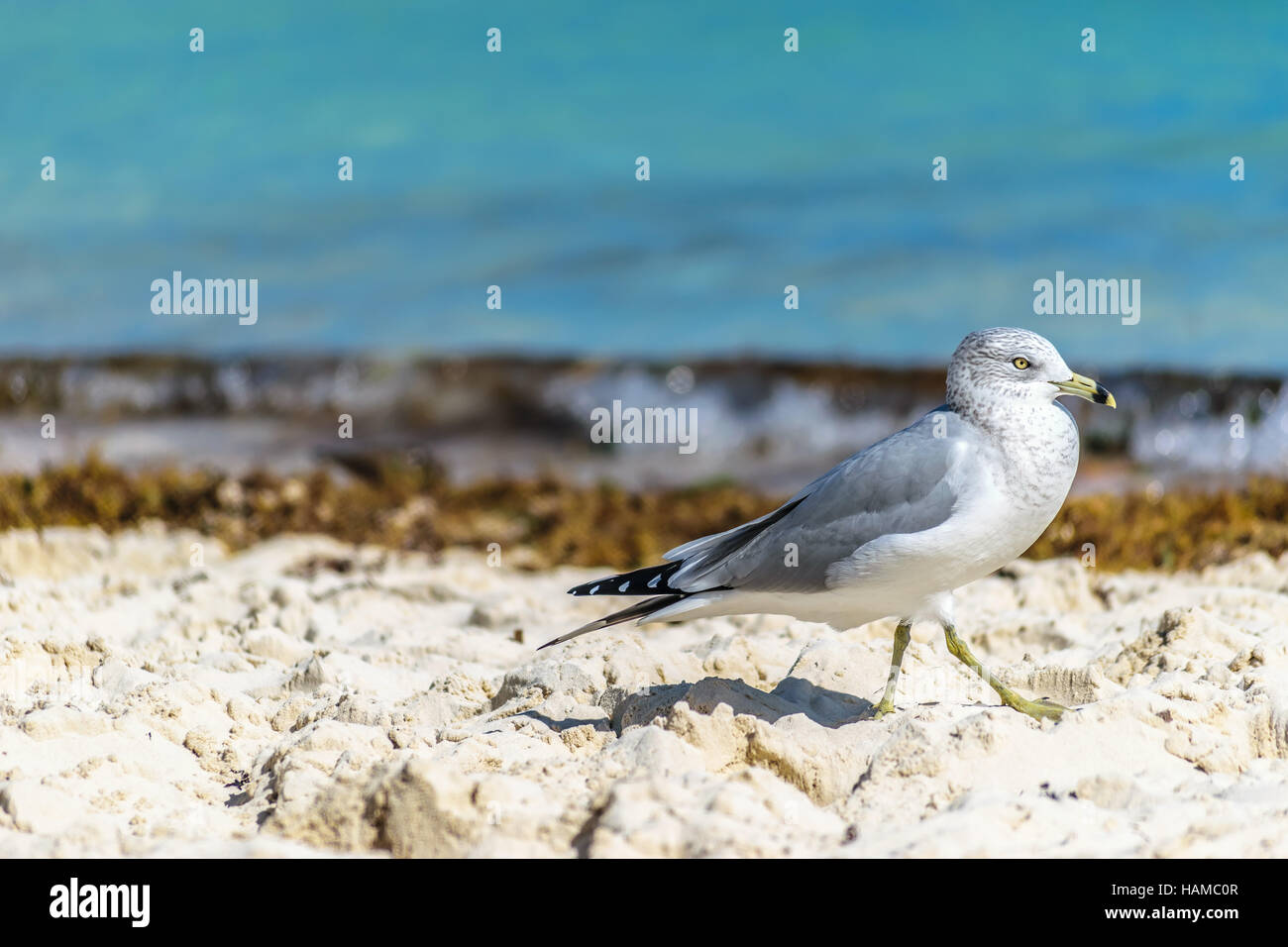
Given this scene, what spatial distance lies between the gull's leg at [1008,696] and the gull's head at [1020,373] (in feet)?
2.65

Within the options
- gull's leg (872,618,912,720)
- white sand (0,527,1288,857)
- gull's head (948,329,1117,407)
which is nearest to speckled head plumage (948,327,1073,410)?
gull's head (948,329,1117,407)

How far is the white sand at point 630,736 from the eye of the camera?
3057 millimetres

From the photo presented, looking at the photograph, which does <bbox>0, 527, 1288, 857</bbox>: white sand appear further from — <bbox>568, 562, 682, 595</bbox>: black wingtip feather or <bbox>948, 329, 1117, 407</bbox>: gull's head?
<bbox>948, 329, 1117, 407</bbox>: gull's head

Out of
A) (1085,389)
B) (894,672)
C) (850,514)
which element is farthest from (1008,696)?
(1085,389)

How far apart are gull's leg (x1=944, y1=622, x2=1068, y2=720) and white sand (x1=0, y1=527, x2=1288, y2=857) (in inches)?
4.2

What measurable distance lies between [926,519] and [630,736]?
3.75 feet

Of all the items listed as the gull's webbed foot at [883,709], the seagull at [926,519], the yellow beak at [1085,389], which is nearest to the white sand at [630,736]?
the gull's webbed foot at [883,709]

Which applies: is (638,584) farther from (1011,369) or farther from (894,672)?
(1011,369)

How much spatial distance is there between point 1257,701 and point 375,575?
5.16 metres

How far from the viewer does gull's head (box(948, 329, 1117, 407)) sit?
3967 mm

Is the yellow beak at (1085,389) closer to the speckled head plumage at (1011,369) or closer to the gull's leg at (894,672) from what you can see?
the speckled head plumage at (1011,369)

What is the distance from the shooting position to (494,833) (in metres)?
3.02
